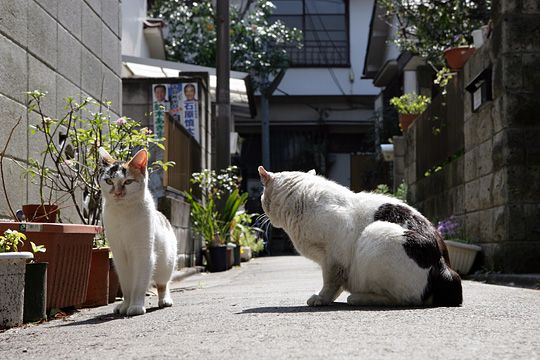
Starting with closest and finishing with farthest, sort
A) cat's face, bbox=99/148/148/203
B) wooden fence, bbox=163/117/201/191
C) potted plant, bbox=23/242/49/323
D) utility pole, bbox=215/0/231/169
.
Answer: potted plant, bbox=23/242/49/323 → cat's face, bbox=99/148/148/203 → wooden fence, bbox=163/117/201/191 → utility pole, bbox=215/0/231/169

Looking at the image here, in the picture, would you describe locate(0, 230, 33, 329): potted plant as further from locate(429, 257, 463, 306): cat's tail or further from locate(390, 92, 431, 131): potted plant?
locate(390, 92, 431, 131): potted plant

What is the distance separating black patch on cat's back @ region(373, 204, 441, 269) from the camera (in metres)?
4.97

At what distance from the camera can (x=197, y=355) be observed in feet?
10.6

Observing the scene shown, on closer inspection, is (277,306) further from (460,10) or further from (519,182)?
(460,10)

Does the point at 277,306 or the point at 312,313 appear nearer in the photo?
the point at 312,313

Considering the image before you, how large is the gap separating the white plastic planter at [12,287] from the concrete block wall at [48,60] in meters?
1.02

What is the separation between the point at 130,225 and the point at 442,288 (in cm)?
209

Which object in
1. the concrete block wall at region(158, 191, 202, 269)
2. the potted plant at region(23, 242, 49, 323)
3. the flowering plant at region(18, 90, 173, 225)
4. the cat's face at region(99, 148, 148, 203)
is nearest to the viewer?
the potted plant at region(23, 242, 49, 323)

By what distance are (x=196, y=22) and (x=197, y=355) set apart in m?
20.0

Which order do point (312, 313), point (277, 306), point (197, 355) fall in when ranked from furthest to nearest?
1. point (277, 306)
2. point (312, 313)
3. point (197, 355)

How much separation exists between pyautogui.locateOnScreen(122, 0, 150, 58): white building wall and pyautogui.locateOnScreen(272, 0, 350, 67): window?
A: 394 inches

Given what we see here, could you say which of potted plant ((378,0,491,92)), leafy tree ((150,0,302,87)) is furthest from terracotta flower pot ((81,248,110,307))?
leafy tree ((150,0,302,87))

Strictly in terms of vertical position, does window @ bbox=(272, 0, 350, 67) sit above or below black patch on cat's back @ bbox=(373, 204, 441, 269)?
above

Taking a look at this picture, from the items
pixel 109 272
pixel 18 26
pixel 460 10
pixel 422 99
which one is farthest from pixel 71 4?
pixel 422 99
